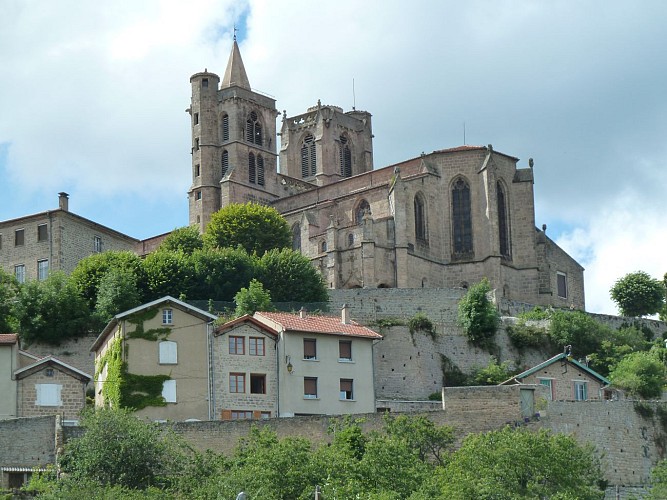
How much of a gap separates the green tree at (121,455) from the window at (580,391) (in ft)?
58.3

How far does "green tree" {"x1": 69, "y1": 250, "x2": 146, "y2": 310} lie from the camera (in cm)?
7388

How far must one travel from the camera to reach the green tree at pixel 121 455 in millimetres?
47969

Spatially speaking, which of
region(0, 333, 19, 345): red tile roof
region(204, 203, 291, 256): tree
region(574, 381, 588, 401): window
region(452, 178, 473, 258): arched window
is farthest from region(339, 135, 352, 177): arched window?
region(0, 333, 19, 345): red tile roof

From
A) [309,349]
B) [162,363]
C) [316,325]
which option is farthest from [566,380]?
[162,363]

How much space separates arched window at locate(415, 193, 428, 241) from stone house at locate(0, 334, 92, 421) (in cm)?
3464

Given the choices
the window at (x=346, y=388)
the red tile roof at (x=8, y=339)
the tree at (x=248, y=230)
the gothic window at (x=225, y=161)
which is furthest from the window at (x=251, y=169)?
the window at (x=346, y=388)

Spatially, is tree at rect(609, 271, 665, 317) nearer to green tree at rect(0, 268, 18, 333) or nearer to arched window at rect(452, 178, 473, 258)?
arched window at rect(452, 178, 473, 258)

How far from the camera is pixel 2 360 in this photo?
191 ft

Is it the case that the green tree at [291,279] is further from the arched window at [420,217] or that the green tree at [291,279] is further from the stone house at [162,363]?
the stone house at [162,363]

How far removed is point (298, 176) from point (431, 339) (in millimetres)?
51256

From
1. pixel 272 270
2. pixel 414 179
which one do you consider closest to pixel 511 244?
pixel 414 179

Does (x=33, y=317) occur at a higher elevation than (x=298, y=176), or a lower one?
lower

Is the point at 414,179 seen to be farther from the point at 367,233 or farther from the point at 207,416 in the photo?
the point at 207,416

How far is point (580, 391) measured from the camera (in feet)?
197
